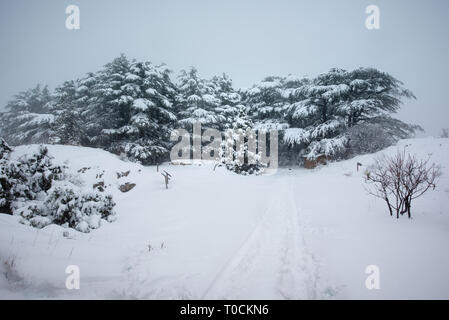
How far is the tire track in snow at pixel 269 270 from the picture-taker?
298 centimetres

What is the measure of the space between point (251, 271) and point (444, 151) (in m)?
14.3

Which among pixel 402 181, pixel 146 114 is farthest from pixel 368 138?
pixel 146 114

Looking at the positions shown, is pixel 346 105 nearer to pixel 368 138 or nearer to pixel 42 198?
pixel 368 138

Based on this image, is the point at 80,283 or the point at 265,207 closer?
the point at 80,283

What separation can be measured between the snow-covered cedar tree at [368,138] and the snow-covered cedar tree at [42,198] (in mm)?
19160

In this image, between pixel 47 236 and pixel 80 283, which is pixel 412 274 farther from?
pixel 47 236

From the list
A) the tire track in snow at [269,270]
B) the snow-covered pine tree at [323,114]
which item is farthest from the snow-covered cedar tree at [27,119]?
the snow-covered pine tree at [323,114]

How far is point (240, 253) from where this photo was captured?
4188 millimetres

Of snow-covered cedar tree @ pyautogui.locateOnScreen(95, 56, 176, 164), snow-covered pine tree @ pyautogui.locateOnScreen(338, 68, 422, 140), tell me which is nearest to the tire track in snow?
snow-covered cedar tree @ pyautogui.locateOnScreen(95, 56, 176, 164)

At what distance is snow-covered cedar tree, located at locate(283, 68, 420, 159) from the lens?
17.9 m

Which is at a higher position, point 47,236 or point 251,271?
point 47,236
